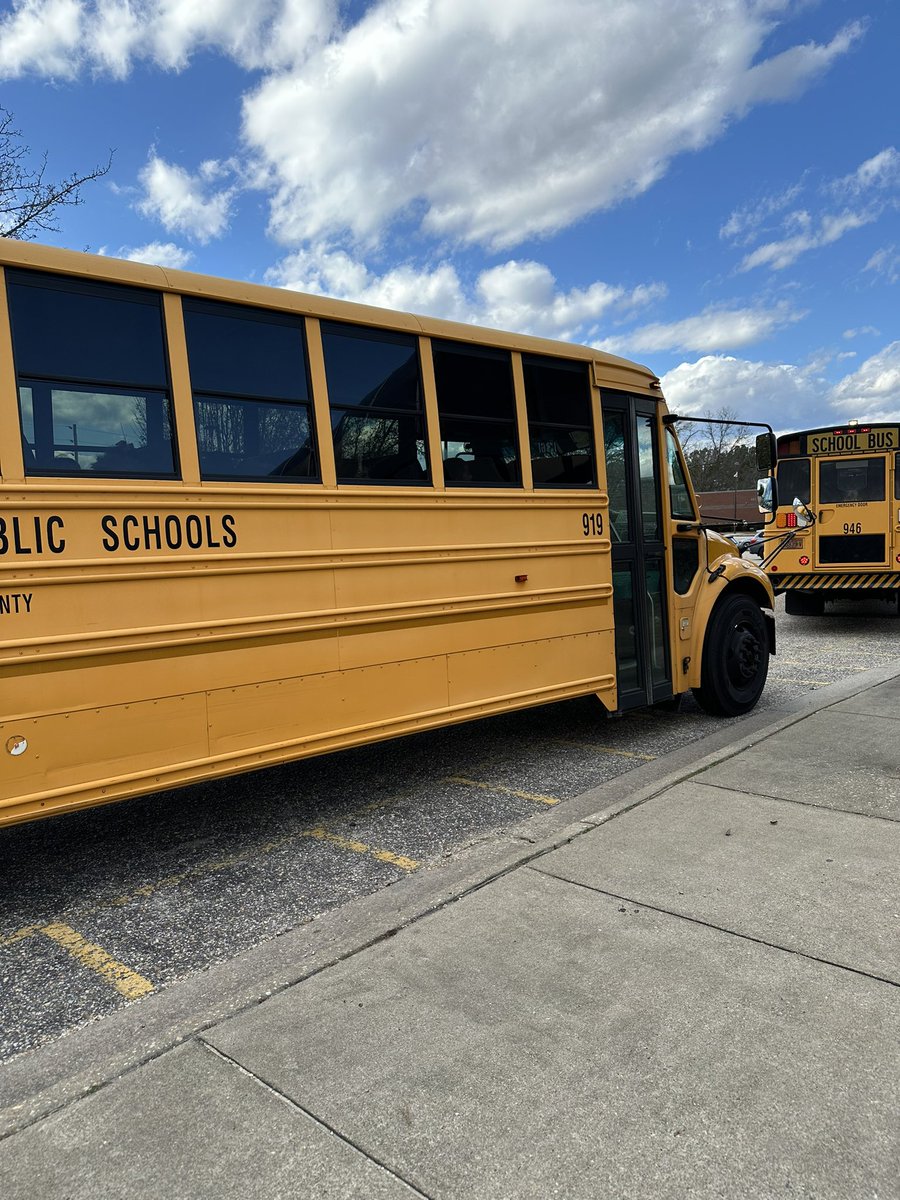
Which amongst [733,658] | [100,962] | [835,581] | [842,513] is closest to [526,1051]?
[100,962]

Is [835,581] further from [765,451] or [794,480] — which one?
[765,451]

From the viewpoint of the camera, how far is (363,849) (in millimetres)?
3965

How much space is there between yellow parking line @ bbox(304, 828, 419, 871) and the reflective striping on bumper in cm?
884

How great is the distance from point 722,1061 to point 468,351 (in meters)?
3.60

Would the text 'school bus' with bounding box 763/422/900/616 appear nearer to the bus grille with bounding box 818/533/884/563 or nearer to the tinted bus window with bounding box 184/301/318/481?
the bus grille with bounding box 818/533/884/563

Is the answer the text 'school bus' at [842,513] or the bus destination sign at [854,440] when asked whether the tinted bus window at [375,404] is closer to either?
the text 'school bus' at [842,513]

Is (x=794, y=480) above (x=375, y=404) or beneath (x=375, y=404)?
beneath

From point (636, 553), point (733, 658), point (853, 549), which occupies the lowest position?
point (733, 658)

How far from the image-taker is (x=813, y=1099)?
6.86ft

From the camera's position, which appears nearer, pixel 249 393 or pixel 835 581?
pixel 249 393

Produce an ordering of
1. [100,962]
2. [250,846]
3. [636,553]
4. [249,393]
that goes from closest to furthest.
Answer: [100,962] < [249,393] < [250,846] < [636,553]

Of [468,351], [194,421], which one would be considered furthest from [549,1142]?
[468,351]

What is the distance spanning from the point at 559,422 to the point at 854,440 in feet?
24.3

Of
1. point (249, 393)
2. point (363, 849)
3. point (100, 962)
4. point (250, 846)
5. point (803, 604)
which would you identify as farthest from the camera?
point (803, 604)
